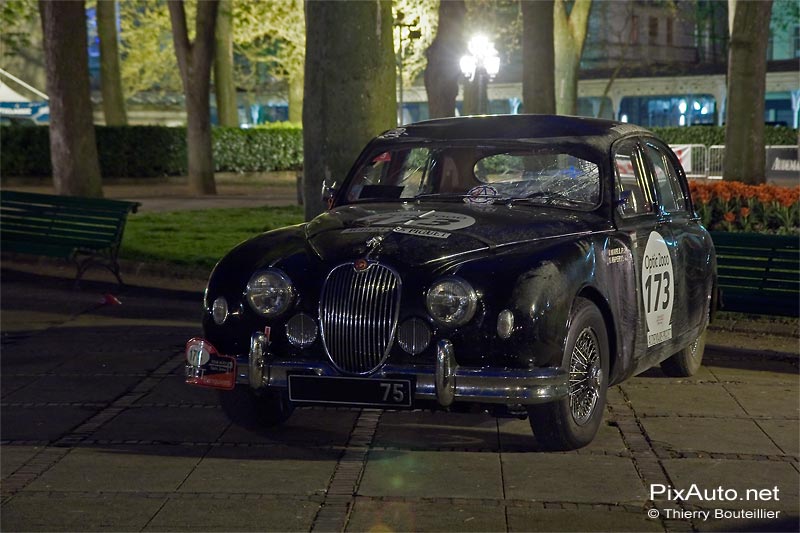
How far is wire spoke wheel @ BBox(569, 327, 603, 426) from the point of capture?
708 centimetres

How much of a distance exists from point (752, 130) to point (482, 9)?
94.4 feet

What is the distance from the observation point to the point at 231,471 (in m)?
6.75

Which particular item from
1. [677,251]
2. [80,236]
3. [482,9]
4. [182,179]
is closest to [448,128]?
[677,251]

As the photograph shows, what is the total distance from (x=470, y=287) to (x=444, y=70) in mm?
16950

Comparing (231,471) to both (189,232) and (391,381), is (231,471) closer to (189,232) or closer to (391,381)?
(391,381)

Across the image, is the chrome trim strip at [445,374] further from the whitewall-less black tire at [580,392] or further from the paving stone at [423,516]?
the paving stone at [423,516]

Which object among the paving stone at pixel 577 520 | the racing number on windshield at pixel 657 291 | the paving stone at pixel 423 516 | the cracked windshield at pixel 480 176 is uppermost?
the cracked windshield at pixel 480 176

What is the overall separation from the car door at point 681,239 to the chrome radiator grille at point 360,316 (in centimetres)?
243

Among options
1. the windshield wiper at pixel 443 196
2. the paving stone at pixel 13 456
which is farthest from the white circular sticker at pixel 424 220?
the paving stone at pixel 13 456

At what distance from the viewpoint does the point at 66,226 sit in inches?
578

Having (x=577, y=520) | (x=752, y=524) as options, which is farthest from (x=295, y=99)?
(x=752, y=524)

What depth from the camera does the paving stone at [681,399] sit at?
8.23 m

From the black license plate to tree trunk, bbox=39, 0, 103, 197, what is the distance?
15.6 metres

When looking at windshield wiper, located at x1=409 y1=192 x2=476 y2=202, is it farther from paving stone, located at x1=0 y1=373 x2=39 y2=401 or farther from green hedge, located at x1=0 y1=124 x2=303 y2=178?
green hedge, located at x1=0 y1=124 x2=303 y2=178
